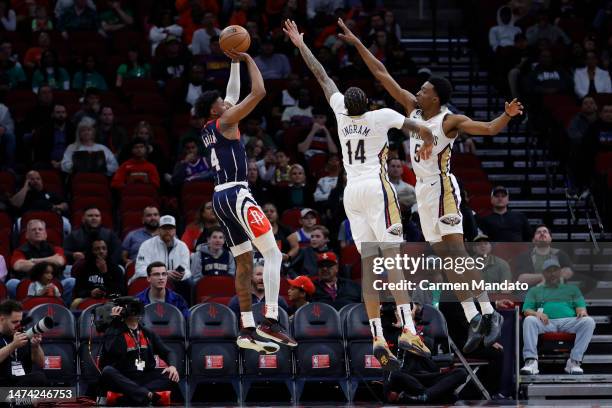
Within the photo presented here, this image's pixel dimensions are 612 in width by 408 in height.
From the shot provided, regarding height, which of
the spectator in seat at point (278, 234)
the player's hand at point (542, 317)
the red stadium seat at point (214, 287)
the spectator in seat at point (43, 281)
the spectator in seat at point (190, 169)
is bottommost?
the player's hand at point (542, 317)

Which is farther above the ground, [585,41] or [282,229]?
[585,41]

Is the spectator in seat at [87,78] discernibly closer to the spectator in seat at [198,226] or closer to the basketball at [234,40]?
the spectator in seat at [198,226]

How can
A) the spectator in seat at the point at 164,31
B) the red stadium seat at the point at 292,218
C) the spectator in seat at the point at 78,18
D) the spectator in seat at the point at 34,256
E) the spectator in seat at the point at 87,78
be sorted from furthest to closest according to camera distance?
1. the spectator in seat at the point at 78,18
2. the spectator in seat at the point at 164,31
3. the spectator in seat at the point at 87,78
4. the red stadium seat at the point at 292,218
5. the spectator in seat at the point at 34,256

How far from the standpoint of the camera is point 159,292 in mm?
17734

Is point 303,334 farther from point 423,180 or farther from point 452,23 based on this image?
point 452,23

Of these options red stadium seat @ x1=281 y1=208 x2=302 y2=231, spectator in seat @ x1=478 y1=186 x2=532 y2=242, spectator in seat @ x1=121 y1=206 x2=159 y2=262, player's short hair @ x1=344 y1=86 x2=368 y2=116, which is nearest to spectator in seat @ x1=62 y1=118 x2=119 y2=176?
spectator in seat @ x1=121 y1=206 x2=159 y2=262

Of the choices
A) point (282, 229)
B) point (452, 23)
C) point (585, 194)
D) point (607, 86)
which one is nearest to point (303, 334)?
point (282, 229)

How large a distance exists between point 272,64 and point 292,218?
15.4 feet

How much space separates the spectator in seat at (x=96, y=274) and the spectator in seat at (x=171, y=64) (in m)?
6.25

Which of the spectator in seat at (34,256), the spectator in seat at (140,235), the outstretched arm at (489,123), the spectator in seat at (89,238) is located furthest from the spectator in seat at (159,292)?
the outstretched arm at (489,123)

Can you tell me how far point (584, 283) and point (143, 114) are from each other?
7.91m

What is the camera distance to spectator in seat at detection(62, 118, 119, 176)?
831 inches

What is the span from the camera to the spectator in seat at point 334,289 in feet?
60.0

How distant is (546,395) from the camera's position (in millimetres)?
17438
